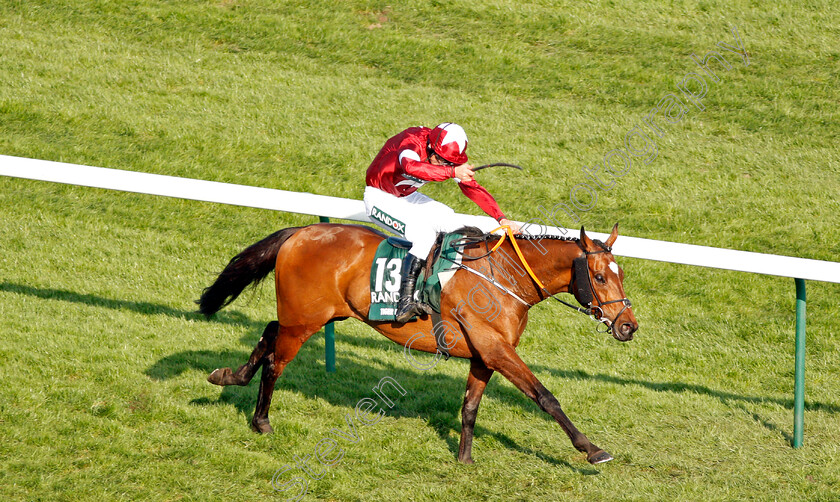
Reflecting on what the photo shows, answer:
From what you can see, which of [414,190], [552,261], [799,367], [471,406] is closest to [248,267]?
[414,190]

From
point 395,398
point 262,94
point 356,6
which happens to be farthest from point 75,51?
point 395,398

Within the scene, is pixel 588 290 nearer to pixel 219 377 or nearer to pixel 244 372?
pixel 244 372

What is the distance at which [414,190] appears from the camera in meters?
5.83

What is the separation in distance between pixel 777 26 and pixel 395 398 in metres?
A: 10.6

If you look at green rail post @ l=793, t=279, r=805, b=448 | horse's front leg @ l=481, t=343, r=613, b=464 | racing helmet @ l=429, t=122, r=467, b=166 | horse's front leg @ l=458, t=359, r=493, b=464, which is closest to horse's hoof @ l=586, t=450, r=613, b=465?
horse's front leg @ l=481, t=343, r=613, b=464

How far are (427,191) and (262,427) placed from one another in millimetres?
5468

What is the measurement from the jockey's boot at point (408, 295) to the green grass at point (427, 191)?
973 mm

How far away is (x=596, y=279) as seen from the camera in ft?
16.7

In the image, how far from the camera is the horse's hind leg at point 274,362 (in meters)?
5.77

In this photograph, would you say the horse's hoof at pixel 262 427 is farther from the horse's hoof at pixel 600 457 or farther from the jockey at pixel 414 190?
the horse's hoof at pixel 600 457

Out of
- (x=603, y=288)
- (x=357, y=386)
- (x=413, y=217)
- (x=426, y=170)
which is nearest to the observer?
(x=603, y=288)

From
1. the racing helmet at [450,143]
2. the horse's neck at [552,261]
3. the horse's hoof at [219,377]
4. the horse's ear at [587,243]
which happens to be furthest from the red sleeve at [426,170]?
the horse's hoof at [219,377]

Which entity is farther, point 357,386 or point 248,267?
point 357,386

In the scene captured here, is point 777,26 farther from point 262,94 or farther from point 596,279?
point 596,279
